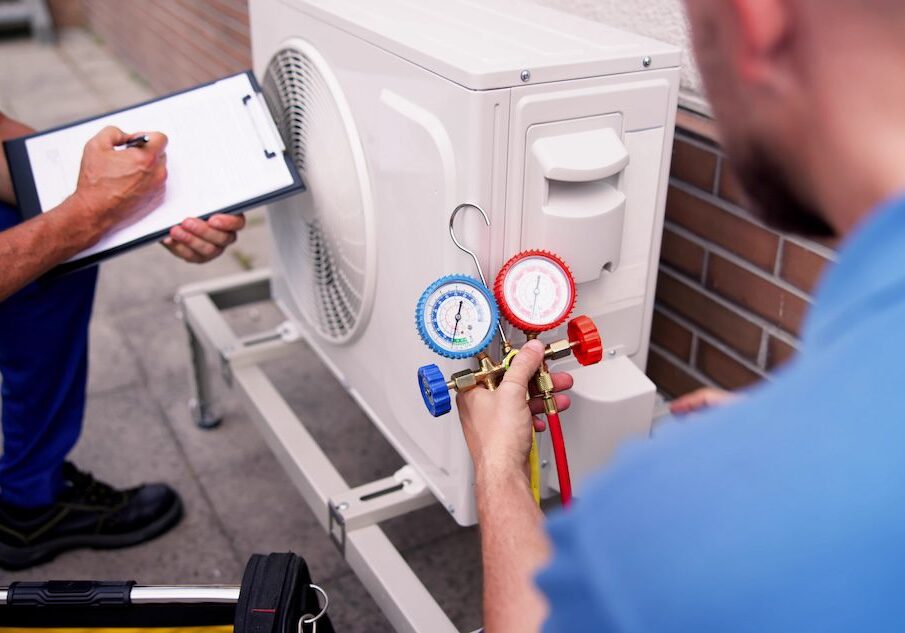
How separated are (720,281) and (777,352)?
164mm

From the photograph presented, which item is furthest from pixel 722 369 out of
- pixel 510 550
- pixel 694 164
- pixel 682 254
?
pixel 510 550

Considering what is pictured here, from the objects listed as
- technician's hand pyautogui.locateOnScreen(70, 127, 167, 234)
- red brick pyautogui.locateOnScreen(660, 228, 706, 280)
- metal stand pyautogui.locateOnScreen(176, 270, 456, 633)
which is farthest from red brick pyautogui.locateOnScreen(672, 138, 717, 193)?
technician's hand pyautogui.locateOnScreen(70, 127, 167, 234)

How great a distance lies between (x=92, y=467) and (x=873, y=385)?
2195mm

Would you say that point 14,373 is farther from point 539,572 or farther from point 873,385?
point 873,385

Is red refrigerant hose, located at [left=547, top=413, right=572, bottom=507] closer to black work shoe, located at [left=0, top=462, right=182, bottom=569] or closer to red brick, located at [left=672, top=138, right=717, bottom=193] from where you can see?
red brick, located at [left=672, top=138, right=717, bottom=193]

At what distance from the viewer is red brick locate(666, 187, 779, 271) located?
155cm

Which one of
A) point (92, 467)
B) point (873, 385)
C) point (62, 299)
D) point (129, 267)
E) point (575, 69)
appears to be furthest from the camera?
point (129, 267)

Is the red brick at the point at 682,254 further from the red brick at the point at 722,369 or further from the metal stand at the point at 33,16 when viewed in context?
the metal stand at the point at 33,16

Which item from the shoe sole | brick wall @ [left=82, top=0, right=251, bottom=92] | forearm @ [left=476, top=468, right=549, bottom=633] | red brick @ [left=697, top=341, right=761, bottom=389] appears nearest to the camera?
forearm @ [left=476, top=468, right=549, bottom=633]

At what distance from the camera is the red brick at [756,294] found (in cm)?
153

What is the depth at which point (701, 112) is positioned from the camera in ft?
5.25

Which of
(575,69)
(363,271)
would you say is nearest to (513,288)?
(575,69)

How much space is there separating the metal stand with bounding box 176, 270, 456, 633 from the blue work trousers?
11.6 inches

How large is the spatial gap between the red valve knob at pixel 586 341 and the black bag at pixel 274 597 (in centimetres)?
53
